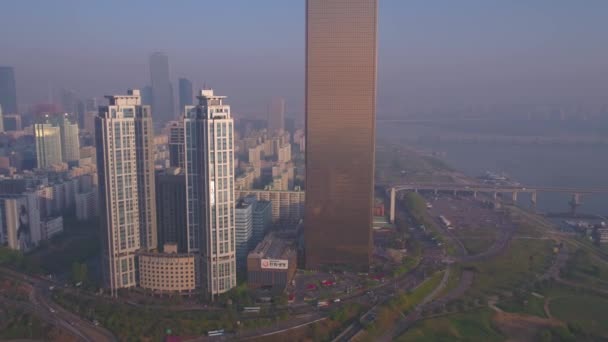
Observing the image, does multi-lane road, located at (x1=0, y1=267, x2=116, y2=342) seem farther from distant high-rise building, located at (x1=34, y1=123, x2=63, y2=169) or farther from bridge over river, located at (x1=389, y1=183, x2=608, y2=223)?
distant high-rise building, located at (x1=34, y1=123, x2=63, y2=169)

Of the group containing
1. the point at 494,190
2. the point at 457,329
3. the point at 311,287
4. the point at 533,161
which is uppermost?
the point at 533,161

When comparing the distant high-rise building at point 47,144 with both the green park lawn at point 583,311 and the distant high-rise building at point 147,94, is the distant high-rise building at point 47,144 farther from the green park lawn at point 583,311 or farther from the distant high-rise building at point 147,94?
the green park lawn at point 583,311

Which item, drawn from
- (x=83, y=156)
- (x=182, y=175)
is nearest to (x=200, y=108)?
(x=182, y=175)

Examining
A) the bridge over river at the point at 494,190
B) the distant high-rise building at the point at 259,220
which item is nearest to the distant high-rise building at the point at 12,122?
the distant high-rise building at the point at 259,220

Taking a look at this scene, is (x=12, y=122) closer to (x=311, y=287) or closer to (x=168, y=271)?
(x=168, y=271)

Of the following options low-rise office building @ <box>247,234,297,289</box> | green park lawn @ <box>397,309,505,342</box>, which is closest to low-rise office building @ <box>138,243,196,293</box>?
low-rise office building @ <box>247,234,297,289</box>

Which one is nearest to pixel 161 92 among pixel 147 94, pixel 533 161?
pixel 147 94
